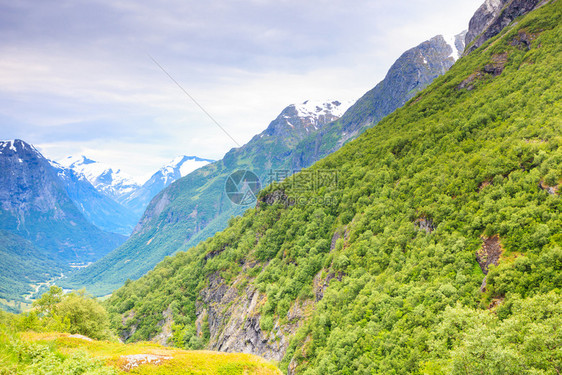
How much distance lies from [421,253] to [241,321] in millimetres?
65392

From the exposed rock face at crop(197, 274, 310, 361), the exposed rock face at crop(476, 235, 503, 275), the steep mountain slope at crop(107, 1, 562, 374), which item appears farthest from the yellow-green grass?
the exposed rock face at crop(197, 274, 310, 361)

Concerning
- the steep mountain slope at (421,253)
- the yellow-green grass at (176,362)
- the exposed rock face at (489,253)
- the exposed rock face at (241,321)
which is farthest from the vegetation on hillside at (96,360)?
the exposed rock face at (241,321)

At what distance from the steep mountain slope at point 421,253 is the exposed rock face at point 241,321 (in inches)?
21.7

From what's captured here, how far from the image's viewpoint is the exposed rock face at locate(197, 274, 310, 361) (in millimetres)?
73250

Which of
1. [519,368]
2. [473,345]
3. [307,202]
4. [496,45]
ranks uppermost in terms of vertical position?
[496,45]

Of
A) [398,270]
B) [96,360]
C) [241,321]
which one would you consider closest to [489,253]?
[398,270]

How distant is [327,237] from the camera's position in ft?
311

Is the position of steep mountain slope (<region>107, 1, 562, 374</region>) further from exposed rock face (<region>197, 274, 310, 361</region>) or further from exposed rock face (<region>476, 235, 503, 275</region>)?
exposed rock face (<region>197, 274, 310, 361</region>)

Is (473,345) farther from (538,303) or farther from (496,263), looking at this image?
(496,263)

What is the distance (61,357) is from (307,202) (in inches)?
3947

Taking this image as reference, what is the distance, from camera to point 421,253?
2175 inches

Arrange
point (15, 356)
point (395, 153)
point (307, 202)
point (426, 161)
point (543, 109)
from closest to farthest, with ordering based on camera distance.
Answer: point (15, 356), point (543, 109), point (426, 161), point (395, 153), point (307, 202)

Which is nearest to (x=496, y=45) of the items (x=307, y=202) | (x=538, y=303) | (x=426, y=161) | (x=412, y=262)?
(x=426, y=161)

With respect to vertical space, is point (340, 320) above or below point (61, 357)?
below
